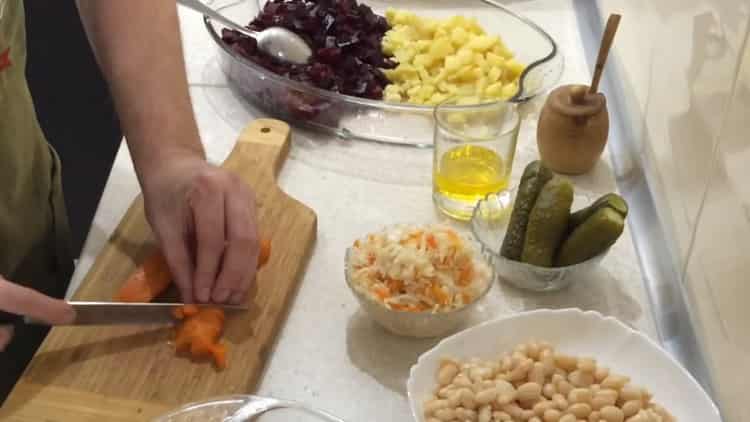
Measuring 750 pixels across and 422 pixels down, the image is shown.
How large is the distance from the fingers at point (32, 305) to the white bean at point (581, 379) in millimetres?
504

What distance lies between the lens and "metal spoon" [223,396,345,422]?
0.76 metres

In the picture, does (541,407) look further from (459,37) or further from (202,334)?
(459,37)

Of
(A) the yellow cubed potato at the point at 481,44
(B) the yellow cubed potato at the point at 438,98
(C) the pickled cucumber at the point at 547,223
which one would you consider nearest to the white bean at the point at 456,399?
(C) the pickled cucumber at the point at 547,223

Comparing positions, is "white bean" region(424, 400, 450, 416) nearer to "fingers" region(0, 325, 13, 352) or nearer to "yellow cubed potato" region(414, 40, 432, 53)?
"fingers" region(0, 325, 13, 352)

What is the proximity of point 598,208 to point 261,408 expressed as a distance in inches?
17.0

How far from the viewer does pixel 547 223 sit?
96cm

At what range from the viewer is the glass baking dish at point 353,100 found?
1.22 meters

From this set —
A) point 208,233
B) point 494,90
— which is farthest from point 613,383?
point 494,90

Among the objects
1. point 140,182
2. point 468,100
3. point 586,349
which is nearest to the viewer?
point 586,349

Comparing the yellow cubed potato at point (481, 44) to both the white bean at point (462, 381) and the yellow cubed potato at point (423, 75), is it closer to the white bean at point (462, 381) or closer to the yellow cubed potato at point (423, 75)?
the yellow cubed potato at point (423, 75)

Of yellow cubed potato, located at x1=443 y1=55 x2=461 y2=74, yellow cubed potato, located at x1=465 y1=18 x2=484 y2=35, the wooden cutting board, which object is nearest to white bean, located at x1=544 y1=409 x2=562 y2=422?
the wooden cutting board

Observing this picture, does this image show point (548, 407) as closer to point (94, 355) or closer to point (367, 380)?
point (367, 380)

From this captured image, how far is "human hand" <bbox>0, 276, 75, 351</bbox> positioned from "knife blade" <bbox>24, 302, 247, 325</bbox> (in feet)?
0.04

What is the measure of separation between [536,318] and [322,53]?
57 centimetres
